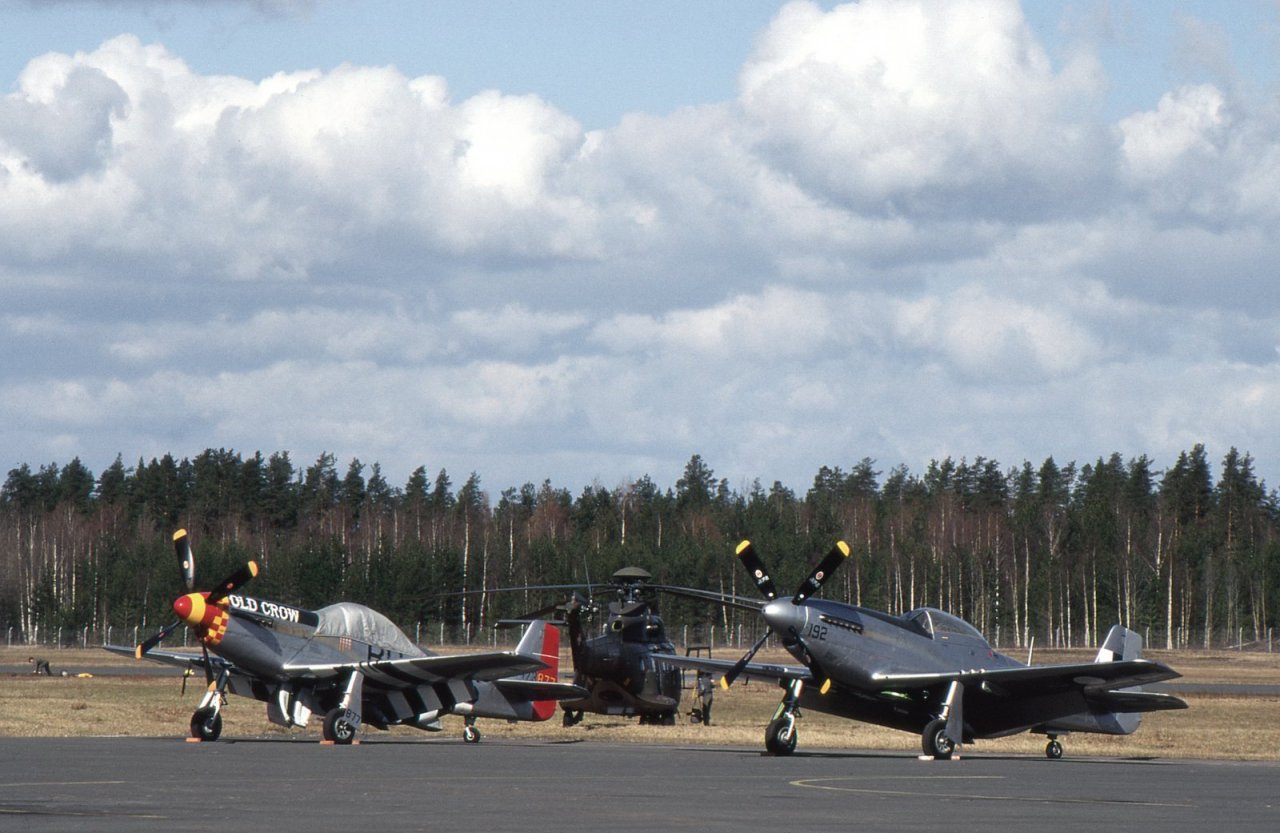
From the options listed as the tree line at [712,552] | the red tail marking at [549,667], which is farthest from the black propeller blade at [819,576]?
the tree line at [712,552]

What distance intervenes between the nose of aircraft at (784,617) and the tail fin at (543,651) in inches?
339

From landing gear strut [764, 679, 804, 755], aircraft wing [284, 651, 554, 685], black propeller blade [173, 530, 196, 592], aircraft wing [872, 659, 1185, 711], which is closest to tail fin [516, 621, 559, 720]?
aircraft wing [284, 651, 554, 685]

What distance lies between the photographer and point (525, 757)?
27.7m

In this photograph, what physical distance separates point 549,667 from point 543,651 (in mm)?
1985

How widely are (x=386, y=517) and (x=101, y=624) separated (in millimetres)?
51005

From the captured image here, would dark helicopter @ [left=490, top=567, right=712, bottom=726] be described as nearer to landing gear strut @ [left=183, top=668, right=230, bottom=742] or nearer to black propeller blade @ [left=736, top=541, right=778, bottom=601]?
black propeller blade @ [left=736, top=541, right=778, bottom=601]

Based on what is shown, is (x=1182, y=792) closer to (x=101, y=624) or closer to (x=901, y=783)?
(x=901, y=783)

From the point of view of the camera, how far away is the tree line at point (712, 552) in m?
116

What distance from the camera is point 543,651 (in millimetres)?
38500

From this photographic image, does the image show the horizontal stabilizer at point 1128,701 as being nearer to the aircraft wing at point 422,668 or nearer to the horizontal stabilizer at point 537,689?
the aircraft wing at point 422,668

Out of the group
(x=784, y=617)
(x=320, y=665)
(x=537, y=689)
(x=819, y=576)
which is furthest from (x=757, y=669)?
(x=320, y=665)

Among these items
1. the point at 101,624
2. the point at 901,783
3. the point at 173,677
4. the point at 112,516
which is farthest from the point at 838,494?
the point at 901,783

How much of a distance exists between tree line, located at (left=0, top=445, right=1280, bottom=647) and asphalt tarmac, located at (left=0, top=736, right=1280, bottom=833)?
6296 centimetres

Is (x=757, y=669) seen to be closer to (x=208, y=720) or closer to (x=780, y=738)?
(x=780, y=738)
